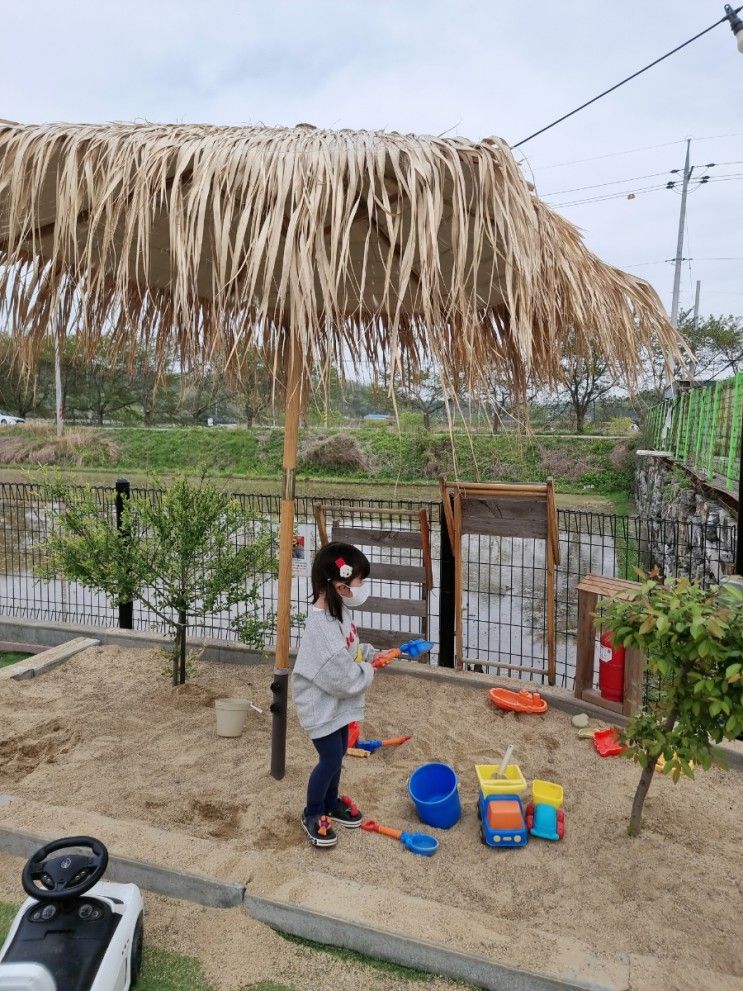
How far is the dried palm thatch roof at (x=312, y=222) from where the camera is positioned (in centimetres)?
182

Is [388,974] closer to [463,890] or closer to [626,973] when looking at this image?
Answer: [463,890]

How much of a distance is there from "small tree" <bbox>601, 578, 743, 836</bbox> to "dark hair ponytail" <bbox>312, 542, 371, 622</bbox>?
0.95 m

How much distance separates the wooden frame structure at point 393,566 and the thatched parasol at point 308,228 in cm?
203

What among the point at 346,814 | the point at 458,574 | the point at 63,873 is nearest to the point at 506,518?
the point at 458,574

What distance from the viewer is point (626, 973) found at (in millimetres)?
1747

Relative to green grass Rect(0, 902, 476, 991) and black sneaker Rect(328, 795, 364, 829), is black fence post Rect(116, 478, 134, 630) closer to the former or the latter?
black sneaker Rect(328, 795, 364, 829)

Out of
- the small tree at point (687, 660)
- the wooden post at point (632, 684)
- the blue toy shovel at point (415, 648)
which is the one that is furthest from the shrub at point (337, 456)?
the small tree at point (687, 660)

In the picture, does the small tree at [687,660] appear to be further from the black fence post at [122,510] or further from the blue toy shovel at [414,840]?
the black fence post at [122,510]

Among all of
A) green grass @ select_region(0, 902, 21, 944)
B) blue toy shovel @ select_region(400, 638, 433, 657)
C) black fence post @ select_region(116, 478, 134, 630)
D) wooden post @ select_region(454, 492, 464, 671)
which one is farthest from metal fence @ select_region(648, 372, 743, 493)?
green grass @ select_region(0, 902, 21, 944)

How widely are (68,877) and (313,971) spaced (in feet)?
2.65

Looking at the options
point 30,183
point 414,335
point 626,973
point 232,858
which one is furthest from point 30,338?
point 626,973

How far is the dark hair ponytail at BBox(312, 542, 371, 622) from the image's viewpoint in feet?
7.77

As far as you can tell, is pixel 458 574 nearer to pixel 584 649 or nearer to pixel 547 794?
pixel 584 649

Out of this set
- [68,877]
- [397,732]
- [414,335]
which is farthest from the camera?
[397,732]
